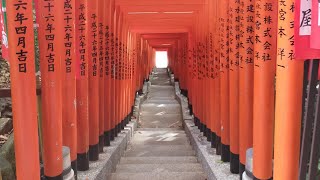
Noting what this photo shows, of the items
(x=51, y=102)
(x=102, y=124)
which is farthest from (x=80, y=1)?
(x=102, y=124)

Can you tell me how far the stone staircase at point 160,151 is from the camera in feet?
21.4

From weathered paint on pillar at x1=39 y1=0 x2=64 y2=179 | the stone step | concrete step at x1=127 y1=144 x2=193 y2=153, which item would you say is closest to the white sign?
weathered paint on pillar at x1=39 y1=0 x2=64 y2=179

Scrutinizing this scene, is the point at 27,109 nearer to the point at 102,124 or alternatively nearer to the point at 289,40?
the point at 289,40

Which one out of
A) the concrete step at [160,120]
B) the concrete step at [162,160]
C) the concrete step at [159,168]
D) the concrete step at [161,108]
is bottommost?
the concrete step at [160,120]

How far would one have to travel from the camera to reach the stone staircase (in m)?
6.52

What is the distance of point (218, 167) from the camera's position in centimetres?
582

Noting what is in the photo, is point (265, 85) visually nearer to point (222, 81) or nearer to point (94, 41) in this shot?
point (222, 81)

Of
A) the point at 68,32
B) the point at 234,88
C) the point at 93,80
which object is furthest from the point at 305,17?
the point at 93,80

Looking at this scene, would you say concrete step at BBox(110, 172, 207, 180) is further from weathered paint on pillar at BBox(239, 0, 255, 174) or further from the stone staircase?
weathered paint on pillar at BBox(239, 0, 255, 174)

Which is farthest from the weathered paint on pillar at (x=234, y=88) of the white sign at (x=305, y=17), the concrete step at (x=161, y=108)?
the concrete step at (x=161, y=108)

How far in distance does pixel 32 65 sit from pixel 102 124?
4297mm

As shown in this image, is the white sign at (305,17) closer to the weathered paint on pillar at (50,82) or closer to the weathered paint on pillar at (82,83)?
the weathered paint on pillar at (50,82)

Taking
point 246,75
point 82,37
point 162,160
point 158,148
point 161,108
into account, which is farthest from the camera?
point 161,108

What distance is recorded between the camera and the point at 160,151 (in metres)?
9.57
